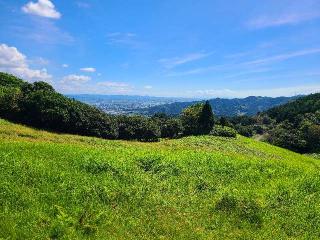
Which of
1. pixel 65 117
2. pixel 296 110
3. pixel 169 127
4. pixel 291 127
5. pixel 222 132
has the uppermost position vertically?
pixel 65 117

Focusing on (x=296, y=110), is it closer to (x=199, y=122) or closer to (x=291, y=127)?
(x=291, y=127)

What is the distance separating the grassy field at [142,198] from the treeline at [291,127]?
80.0 m

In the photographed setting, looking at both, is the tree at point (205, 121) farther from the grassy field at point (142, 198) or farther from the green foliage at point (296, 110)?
the green foliage at point (296, 110)

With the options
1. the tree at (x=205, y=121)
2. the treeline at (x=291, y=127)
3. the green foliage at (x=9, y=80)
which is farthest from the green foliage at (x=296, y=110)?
the green foliage at (x=9, y=80)

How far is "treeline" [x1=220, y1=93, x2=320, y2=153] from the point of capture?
392 ft

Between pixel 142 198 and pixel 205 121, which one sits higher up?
pixel 205 121

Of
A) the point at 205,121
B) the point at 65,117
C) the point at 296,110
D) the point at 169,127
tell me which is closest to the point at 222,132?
the point at 205,121

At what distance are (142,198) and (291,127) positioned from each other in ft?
436

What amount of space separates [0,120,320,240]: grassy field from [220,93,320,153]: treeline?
262ft

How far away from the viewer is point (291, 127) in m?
148

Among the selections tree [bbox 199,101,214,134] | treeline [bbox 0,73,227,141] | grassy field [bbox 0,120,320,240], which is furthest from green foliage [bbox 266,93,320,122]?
grassy field [bbox 0,120,320,240]

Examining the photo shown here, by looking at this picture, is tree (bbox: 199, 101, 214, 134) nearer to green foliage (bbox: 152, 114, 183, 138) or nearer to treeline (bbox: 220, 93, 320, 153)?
green foliage (bbox: 152, 114, 183, 138)

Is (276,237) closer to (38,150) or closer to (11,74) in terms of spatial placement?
(38,150)

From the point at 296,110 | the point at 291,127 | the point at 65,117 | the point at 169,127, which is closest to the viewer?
the point at 65,117
